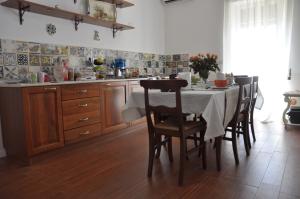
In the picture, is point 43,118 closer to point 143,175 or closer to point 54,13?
point 143,175

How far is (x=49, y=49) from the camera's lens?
3.09 m

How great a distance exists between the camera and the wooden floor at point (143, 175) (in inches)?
70.8

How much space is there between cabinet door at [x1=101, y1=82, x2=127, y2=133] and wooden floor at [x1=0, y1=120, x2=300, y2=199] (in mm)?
409

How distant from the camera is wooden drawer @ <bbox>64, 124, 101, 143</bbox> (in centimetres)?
275

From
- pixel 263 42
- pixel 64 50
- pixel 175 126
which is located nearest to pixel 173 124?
pixel 175 126

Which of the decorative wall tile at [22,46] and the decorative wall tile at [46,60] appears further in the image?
the decorative wall tile at [46,60]

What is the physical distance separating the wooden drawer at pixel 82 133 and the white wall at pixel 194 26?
2851 mm

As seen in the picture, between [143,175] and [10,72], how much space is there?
1.90 metres

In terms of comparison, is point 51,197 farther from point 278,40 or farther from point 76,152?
point 278,40

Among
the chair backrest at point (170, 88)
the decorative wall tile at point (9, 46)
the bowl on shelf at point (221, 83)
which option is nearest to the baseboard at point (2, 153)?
the decorative wall tile at point (9, 46)

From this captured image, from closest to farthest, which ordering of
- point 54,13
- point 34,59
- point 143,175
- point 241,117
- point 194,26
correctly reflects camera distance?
point 143,175 → point 241,117 → point 34,59 → point 54,13 → point 194,26

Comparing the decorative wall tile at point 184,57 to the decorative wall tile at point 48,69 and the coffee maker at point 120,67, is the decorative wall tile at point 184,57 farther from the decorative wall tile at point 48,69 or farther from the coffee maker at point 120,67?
the decorative wall tile at point 48,69

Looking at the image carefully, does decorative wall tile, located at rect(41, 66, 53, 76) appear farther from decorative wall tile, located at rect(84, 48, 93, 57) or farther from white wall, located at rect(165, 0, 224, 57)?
white wall, located at rect(165, 0, 224, 57)

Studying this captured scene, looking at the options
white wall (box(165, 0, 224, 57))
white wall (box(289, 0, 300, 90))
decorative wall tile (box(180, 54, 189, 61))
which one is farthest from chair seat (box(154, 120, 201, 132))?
decorative wall tile (box(180, 54, 189, 61))
